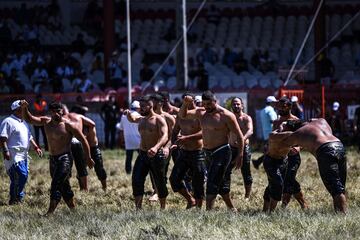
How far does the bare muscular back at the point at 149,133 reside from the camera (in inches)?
552

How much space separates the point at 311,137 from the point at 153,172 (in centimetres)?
294

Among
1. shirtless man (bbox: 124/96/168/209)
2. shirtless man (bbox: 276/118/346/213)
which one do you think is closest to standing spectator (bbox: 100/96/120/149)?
shirtless man (bbox: 124/96/168/209)

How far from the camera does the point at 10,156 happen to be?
1591 centimetres

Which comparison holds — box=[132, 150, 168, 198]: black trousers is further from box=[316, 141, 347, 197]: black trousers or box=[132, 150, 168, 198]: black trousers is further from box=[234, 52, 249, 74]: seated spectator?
box=[234, 52, 249, 74]: seated spectator

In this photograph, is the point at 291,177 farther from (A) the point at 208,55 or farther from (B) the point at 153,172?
(A) the point at 208,55

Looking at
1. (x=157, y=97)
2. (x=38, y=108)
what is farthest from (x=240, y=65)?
(x=157, y=97)

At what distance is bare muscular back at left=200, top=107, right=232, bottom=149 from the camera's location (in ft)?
43.9

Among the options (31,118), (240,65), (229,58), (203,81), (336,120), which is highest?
(229,58)

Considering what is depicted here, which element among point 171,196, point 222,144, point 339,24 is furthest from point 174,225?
point 339,24

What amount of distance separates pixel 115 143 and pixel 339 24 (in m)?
12.0

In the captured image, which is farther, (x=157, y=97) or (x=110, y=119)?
(x=110, y=119)

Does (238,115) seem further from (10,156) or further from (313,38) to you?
(313,38)

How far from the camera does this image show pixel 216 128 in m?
13.4

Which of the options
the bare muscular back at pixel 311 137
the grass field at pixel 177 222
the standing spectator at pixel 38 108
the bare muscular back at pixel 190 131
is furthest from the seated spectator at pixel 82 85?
the bare muscular back at pixel 311 137
